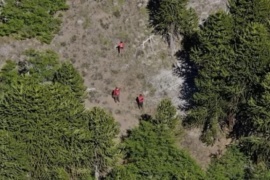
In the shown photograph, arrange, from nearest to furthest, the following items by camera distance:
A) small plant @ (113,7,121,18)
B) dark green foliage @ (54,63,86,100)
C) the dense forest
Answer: the dense forest → dark green foliage @ (54,63,86,100) → small plant @ (113,7,121,18)

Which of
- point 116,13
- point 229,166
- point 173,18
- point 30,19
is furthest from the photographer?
point 116,13

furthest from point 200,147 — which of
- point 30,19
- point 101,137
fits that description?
point 30,19

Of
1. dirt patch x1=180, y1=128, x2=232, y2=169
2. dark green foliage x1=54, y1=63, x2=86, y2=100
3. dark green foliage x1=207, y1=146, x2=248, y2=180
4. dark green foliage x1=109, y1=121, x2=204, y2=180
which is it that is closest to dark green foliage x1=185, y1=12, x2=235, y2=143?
dirt patch x1=180, y1=128, x2=232, y2=169

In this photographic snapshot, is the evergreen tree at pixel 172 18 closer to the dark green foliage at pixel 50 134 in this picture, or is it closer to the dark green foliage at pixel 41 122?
the dark green foliage at pixel 50 134

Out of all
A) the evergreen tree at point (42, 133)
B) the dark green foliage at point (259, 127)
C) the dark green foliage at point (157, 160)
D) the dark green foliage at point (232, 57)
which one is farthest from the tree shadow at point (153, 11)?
the dark green foliage at point (157, 160)

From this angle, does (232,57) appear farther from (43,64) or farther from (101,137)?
(43,64)

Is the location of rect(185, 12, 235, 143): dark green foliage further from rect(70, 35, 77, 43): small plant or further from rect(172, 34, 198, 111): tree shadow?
rect(70, 35, 77, 43): small plant
